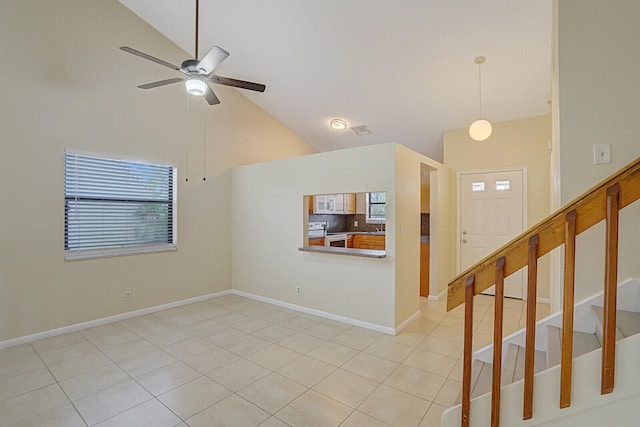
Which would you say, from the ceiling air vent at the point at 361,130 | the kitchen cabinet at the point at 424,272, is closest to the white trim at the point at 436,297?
the kitchen cabinet at the point at 424,272

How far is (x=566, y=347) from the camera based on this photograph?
1251mm

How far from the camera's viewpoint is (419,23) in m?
3.22

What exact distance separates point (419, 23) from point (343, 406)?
143 inches

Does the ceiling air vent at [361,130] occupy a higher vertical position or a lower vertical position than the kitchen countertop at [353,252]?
higher

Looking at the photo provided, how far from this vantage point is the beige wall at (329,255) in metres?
3.48

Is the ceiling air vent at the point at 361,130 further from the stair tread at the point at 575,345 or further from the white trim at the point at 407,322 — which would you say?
the stair tread at the point at 575,345

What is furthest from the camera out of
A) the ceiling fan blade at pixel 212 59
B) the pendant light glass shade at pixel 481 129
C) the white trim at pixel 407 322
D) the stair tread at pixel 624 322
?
the pendant light glass shade at pixel 481 129

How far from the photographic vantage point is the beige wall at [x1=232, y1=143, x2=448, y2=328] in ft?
11.4

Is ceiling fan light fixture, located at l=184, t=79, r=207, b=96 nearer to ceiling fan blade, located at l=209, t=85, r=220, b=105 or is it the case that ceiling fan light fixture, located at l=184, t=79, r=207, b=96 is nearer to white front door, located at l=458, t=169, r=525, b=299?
ceiling fan blade, located at l=209, t=85, r=220, b=105

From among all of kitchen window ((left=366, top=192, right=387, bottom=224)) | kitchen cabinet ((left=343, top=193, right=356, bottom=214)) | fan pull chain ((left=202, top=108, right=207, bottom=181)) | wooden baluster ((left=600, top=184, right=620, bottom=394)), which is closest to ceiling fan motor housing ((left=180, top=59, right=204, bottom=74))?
fan pull chain ((left=202, top=108, right=207, bottom=181))

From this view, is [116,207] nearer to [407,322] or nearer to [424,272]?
[407,322]

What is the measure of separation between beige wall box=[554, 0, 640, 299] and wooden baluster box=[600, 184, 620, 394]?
3.23ft

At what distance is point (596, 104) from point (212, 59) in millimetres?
2721

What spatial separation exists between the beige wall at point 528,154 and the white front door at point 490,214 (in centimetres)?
13
